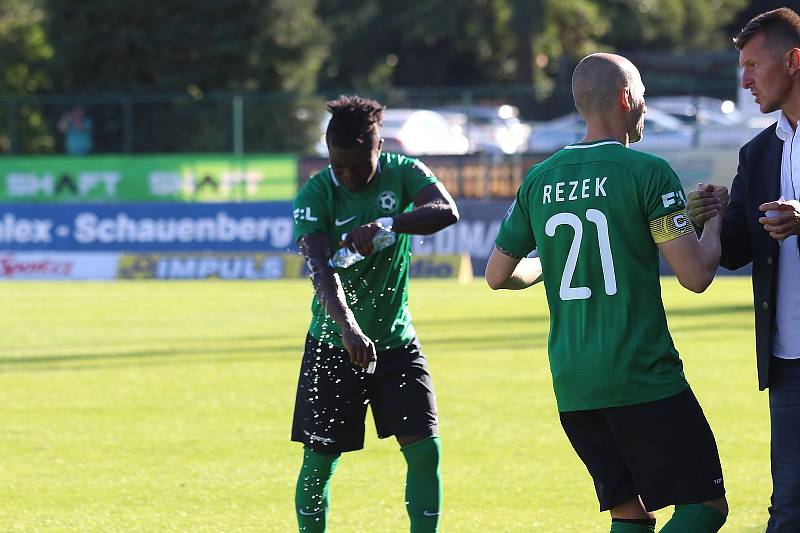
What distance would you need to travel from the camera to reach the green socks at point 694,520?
462 centimetres

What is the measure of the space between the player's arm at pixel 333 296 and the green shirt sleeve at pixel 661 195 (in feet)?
4.65

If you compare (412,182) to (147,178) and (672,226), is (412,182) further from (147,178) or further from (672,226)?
(147,178)

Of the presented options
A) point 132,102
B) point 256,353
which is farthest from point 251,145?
point 256,353

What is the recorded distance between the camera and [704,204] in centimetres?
468

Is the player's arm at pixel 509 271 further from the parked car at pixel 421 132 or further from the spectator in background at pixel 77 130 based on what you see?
the spectator in background at pixel 77 130

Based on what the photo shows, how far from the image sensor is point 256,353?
562 inches

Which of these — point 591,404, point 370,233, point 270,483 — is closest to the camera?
point 591,404

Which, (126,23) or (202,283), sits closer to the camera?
(202,283)

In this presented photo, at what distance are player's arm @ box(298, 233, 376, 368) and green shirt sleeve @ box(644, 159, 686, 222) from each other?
1418 millimetres

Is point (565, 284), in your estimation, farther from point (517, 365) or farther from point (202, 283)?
point (202, 283)

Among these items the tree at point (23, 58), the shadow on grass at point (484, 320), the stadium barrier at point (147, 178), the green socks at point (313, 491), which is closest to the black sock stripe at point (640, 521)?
the green socks at point (313, 491)

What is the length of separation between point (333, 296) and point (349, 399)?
0.56 metres

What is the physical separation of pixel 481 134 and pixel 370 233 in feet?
93.8

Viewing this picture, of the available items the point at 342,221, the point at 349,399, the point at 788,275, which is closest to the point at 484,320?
the point at 349,399
